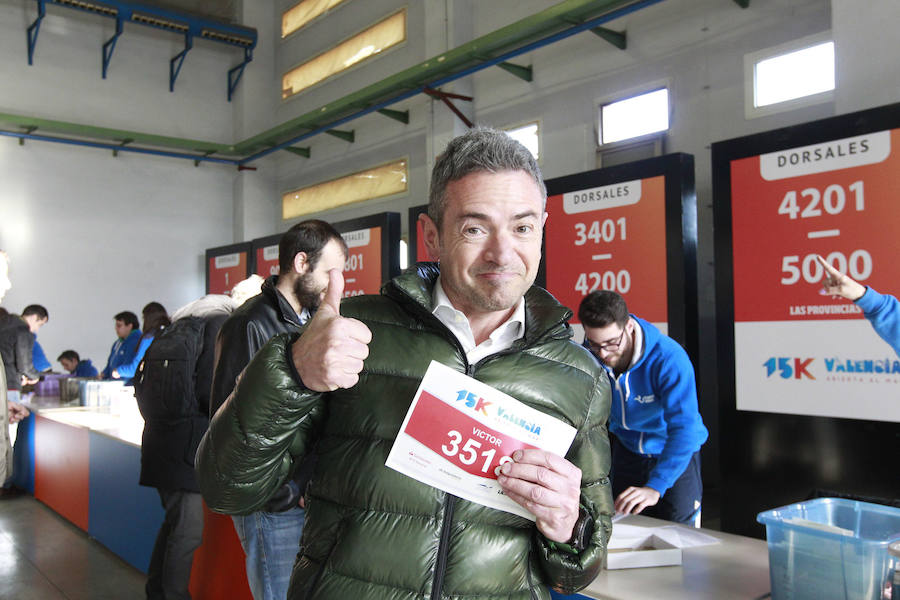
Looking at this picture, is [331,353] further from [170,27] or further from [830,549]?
[170,27]

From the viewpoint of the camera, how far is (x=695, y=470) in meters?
3.05

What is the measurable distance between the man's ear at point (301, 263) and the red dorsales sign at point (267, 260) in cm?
558

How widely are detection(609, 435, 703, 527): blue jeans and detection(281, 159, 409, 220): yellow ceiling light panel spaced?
591 cm

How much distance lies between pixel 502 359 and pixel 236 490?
18.2 inches

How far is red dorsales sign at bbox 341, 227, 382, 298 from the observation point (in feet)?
19.8

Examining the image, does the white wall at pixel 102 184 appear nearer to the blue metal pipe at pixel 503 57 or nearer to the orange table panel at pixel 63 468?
the blue metal pipe at pixel 503 57

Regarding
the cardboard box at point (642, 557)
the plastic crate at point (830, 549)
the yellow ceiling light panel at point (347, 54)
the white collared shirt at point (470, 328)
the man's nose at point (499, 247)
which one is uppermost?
the yellow ceiling light panel at point (347, 54)

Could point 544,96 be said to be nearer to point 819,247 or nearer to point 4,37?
point 819,247

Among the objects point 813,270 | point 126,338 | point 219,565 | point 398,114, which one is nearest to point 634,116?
point 813,270

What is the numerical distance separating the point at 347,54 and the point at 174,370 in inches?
298

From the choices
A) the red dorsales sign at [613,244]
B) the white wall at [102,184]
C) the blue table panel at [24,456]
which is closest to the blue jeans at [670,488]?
the red dorsales sign at [613,244]

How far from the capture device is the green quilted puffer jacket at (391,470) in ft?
3.32

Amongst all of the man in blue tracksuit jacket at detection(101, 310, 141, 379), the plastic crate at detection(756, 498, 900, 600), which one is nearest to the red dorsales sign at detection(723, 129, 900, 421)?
the plastic crate at detection(756, 498, 900, 600)

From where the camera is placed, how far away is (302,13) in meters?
10.3
